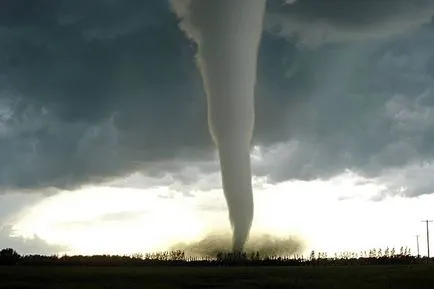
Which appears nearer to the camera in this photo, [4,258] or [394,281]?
[394,281]

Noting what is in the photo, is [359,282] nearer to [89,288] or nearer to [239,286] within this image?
[239,286]

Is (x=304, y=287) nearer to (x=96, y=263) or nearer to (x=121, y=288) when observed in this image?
(x=121, y=288)

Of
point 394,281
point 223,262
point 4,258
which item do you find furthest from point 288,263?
point 394,281

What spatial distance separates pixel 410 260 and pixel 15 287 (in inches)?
4018

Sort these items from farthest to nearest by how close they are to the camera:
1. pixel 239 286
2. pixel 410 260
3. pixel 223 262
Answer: pixel 410 260
pixel 223 262
pixel 239 286

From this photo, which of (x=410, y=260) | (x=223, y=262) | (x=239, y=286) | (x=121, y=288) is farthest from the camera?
(x=410, y=260)

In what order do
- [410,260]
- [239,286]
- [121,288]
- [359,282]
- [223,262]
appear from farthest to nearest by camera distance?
[410,260] → [223,262] → [359,282] → [239,286] → [121,288]

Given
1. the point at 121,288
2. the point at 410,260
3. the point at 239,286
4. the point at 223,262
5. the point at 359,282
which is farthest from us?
the point at 410,260

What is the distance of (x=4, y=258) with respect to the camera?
135 meters

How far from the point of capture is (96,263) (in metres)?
132

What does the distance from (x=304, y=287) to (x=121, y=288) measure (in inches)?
681

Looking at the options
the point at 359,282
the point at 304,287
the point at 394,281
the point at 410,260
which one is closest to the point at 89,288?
the point at 304,287

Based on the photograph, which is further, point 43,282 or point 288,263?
point 288,263

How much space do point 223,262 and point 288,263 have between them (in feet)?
46.3
